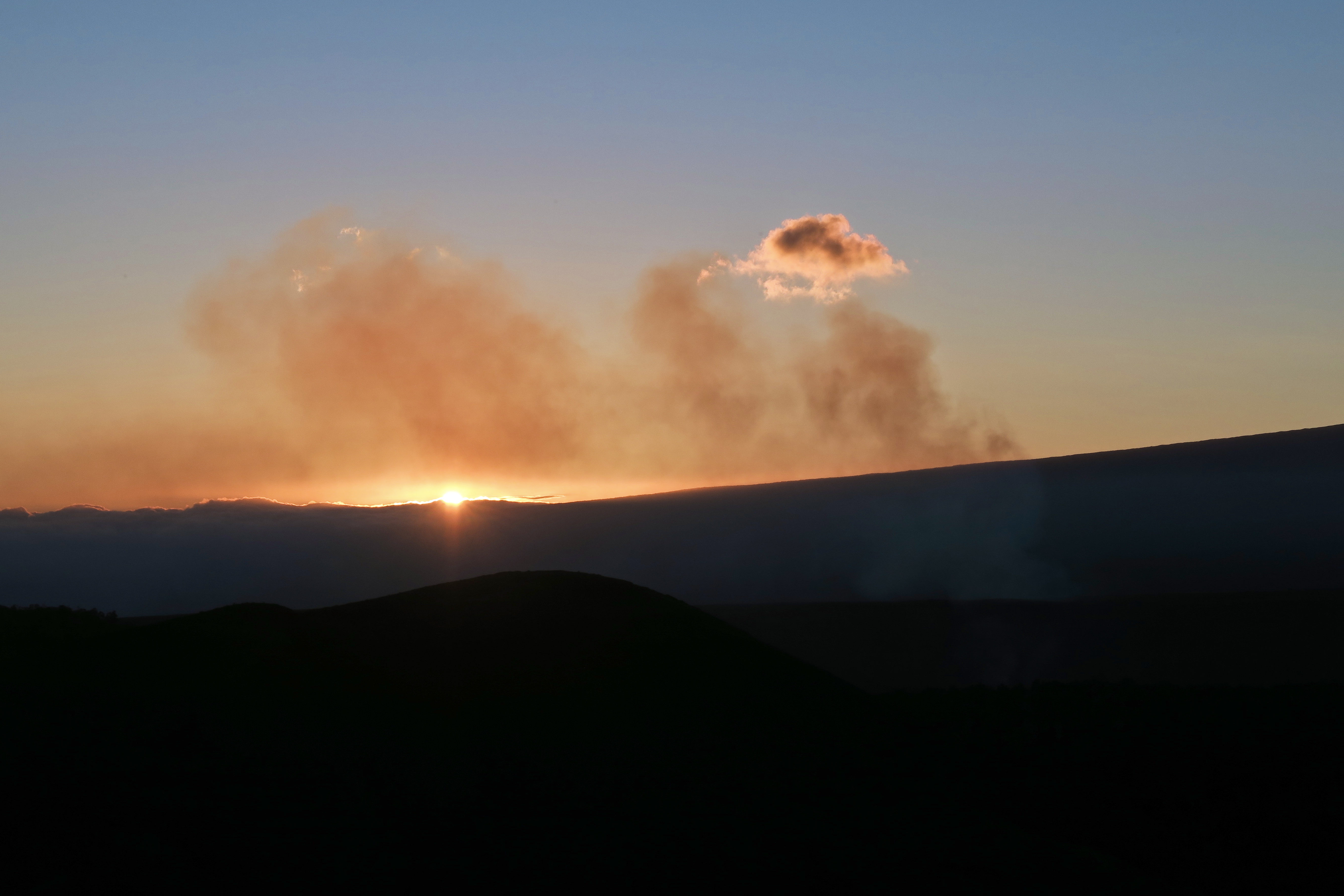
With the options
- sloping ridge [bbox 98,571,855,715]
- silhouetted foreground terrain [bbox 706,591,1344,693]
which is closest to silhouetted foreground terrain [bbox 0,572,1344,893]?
sloping ridge [bbox 98,571,855,715]

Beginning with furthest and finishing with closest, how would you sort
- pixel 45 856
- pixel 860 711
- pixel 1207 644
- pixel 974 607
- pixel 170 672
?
pixel 974 607, pixel 1207 644, pixel 860 711, pixel 170 672, pixel 45 856

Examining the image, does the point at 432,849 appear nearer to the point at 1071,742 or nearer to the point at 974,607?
the point at 1071,742

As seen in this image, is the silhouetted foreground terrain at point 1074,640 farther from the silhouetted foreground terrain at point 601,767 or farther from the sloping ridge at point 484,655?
the sloping ridge at point 484,655

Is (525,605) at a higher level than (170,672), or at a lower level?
higher

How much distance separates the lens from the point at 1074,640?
54.7 metres

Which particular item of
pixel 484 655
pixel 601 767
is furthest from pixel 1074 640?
pixel 601 767

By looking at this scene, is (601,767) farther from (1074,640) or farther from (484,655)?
(1074,640)

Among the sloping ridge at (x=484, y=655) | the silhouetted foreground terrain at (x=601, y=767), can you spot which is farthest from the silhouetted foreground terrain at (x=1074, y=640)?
the sloping ridge at (x=484, y=655)

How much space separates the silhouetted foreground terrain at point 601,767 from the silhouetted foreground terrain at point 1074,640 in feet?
60.1

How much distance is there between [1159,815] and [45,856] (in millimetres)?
22144

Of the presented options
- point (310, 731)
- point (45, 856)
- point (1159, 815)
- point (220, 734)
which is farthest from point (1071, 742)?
point (45, 856)

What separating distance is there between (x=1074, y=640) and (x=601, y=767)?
4066 cm

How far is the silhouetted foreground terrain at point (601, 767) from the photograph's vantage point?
57.4 ft

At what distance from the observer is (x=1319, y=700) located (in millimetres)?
28297
